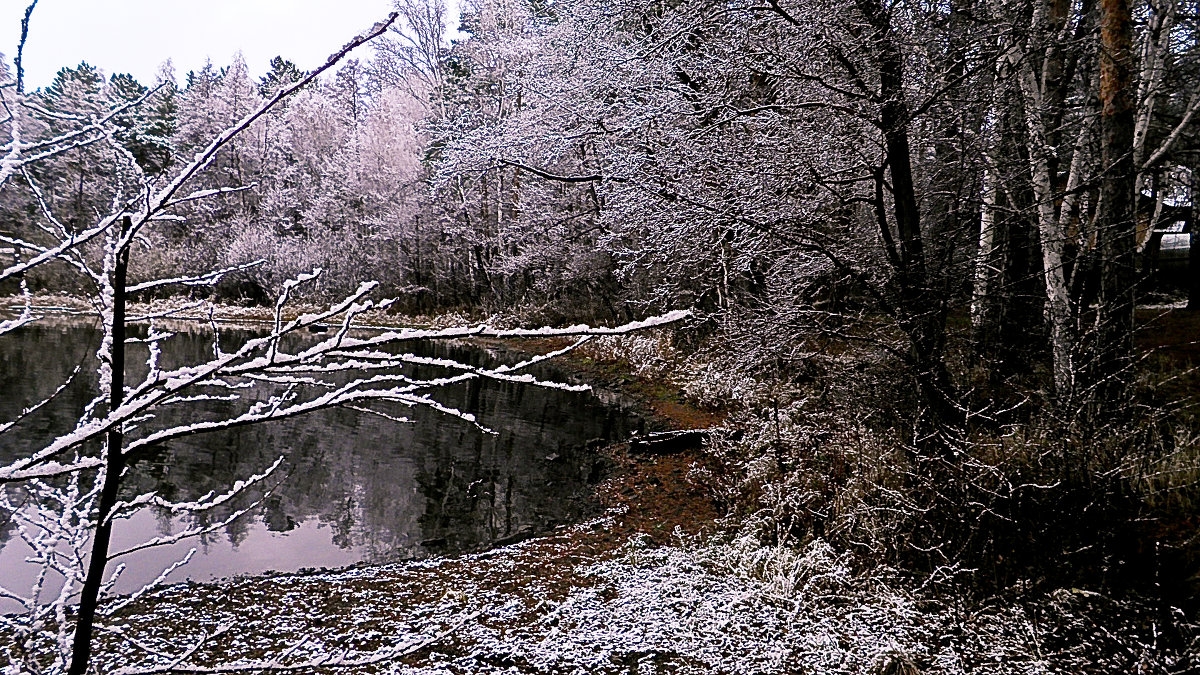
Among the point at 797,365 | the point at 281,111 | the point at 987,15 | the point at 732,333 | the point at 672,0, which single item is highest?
the point at 281,111

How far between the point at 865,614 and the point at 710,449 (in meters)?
4.25

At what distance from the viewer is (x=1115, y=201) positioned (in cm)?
527

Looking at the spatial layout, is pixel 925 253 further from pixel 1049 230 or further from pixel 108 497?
pixel 108 497

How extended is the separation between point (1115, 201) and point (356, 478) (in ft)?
24.4

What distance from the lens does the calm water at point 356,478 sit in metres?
6.05

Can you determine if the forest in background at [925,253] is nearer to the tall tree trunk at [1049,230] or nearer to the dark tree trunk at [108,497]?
the tall tree trunk at [1049,230]

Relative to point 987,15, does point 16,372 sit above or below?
below

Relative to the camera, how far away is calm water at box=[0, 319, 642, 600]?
6.05m

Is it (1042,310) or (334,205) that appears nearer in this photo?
(1042,310)

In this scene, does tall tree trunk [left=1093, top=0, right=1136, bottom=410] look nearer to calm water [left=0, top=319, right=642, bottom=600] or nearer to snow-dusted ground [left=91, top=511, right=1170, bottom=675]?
snow-dusted ground [left=91, top=511, right=1170, bottom=675]

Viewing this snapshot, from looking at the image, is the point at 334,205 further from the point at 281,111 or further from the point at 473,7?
the point at 473,7

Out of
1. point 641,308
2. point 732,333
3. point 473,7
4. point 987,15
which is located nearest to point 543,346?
point 641,308

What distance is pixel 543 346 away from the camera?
848 inches

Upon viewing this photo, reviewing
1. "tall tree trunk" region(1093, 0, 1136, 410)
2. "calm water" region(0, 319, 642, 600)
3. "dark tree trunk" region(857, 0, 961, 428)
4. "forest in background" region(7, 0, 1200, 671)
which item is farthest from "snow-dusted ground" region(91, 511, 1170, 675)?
"tall tree trunk" region(1093, 0, 1136, 410)
